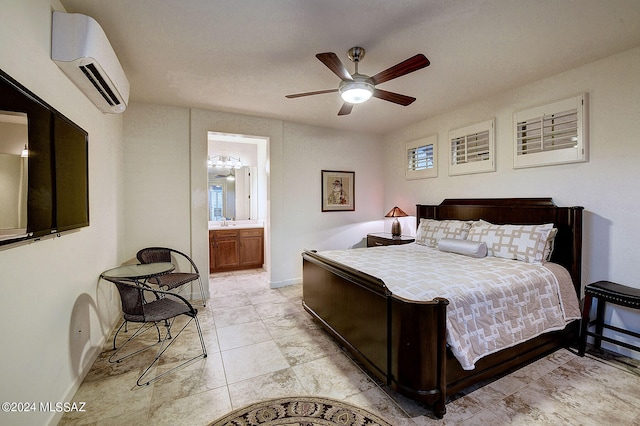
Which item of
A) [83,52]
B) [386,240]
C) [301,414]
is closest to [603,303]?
[386,240]

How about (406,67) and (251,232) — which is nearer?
(406,67)

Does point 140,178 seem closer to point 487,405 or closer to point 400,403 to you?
point 400,403

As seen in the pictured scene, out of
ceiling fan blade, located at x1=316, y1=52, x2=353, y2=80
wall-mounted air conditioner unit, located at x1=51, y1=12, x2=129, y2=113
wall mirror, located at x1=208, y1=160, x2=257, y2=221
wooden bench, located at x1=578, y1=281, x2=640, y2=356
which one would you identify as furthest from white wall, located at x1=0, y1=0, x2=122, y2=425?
wooden bench, located at x1=578, y1=281, x2=640, y2=356

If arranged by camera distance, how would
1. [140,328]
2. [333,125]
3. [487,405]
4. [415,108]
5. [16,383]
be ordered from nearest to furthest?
1. [16,383]
2. [487,405]
3. [140,328]
4. [415,108]
5. [333,125]

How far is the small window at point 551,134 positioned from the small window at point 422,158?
1191mm

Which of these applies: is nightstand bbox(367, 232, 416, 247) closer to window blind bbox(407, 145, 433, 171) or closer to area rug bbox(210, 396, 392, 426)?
window blind bbox(407, 145, 433, 171)

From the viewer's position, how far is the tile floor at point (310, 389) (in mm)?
1781

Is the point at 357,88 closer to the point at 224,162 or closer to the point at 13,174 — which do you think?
the point at 13,174

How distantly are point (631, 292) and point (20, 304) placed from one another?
4181 millimetres

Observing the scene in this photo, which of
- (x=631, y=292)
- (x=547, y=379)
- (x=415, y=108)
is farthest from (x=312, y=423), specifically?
(x=415, y=108)

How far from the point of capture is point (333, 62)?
2014 millimetres

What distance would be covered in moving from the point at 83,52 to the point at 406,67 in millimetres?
2199

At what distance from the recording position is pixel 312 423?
172 centimetres

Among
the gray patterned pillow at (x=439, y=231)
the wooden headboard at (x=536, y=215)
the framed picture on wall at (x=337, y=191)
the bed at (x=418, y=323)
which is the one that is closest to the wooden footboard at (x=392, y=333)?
the bed at (x=418, y=323)
